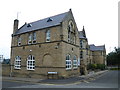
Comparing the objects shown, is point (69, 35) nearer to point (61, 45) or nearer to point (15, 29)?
point (61, 45)

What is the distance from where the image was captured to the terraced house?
729 inches

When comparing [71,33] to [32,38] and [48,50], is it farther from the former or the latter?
[32,38]

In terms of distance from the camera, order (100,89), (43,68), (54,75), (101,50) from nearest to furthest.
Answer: (100,89), (54,75), (43,68), (101,50)

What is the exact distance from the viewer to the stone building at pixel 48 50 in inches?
730

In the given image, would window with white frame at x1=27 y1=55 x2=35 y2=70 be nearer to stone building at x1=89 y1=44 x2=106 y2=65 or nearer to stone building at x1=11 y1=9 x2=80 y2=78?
stone building at x1=11 y1=9 x2=80 y2=78

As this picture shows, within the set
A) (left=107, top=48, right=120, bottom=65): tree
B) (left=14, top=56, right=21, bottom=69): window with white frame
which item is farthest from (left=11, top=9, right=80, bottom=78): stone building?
(left=107, top=48, right=120, bottom=65): tree

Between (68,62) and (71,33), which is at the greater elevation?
(71,33)

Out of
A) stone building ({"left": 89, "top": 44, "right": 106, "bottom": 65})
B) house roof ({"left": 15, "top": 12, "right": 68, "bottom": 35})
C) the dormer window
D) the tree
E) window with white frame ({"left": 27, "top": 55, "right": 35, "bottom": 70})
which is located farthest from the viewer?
the tree

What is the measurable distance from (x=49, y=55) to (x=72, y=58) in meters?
4.59

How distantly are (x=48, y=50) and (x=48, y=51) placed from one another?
0.57ft

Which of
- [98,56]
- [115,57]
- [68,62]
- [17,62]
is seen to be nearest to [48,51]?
[68,62]

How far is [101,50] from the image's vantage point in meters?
54.1

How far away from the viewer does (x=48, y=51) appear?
19578 mm

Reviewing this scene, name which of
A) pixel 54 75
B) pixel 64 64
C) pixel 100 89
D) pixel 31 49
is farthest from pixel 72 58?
pixel 100 89
